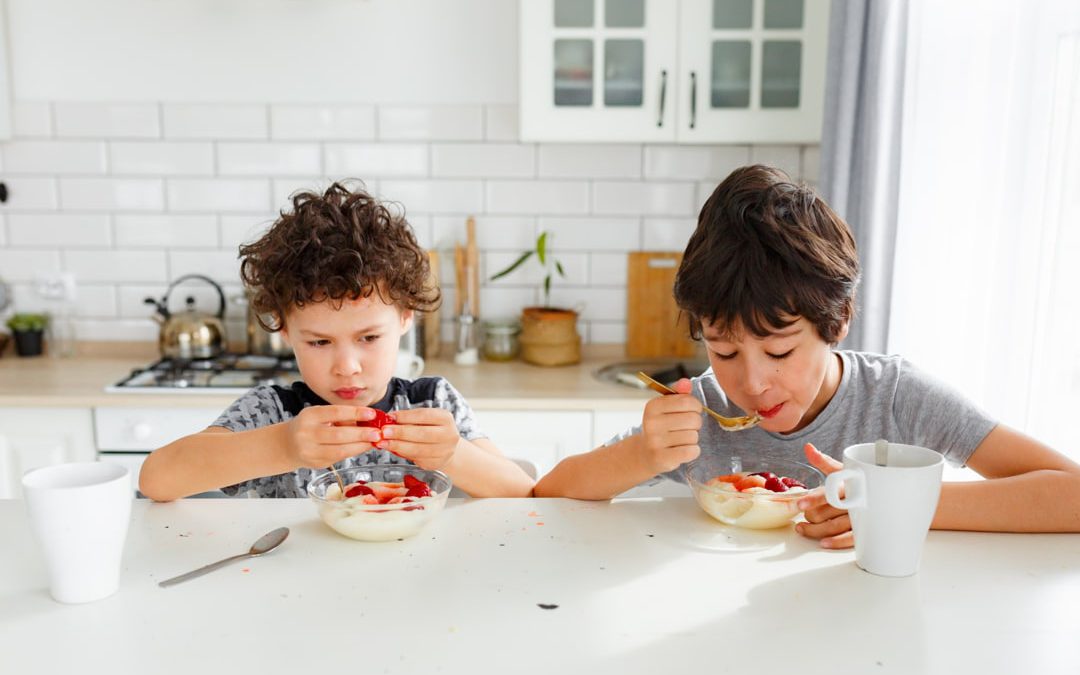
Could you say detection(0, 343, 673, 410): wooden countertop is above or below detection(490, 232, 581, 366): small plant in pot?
below

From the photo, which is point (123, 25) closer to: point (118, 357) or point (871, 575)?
point (118, 357)

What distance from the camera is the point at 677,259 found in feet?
9.53

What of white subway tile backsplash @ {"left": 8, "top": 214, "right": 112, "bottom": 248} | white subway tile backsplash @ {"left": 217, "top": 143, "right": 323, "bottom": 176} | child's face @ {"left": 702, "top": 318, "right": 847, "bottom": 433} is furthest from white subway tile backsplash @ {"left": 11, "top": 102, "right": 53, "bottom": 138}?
child's face @ {"left": 702, "top": 318, "right": 847, "bottom": 433}

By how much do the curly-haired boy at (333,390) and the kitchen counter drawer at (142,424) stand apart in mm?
959

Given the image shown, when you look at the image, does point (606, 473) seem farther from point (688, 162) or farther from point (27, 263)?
point (27, 263)

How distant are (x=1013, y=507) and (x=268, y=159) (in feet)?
7.80

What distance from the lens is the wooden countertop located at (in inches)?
94.0

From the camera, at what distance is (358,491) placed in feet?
3.78

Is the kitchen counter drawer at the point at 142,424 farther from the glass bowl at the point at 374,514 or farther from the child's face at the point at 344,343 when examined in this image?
the glass bowl at the point at 374,514

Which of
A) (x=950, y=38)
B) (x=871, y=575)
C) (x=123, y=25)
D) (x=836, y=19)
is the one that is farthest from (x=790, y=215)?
(x=123, y=25)

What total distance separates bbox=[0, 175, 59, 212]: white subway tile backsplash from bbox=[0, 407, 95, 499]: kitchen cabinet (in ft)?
2.59

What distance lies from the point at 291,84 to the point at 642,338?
1.36 meters

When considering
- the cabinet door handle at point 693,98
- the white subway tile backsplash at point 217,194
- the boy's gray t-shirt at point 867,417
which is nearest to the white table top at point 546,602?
the boy's gray t-shirt at point 867,417

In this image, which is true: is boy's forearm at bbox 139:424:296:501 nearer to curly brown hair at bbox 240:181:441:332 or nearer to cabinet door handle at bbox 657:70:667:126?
curly brown hair at bbox 240:181:441:332
